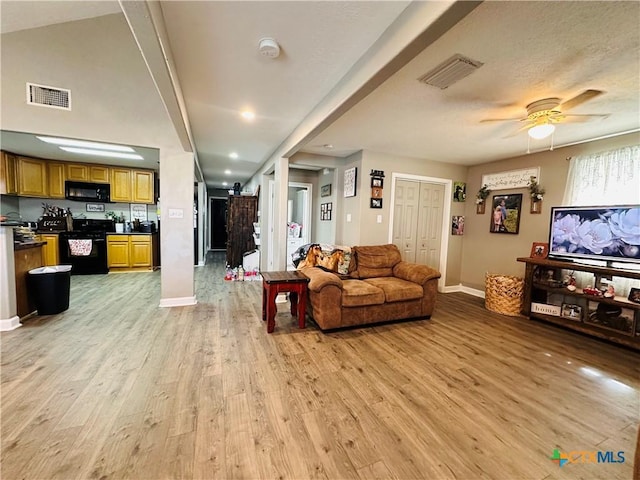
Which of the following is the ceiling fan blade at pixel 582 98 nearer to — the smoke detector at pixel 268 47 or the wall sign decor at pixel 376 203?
the wall sign decor at pixel 376 203

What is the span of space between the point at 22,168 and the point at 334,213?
5745 mm

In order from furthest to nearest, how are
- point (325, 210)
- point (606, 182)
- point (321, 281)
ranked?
point (325, 210), point (606, 182), point (321, 281)

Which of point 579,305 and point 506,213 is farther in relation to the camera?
point 506,213

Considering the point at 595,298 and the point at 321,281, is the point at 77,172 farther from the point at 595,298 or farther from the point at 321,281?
the point at 595,298

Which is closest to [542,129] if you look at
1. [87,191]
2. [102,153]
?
[102,153]

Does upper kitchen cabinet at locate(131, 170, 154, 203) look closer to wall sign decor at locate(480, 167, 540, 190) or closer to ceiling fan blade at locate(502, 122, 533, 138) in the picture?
ceiling fan blade at locate(502, 122, 533, 138)

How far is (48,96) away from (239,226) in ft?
12.2

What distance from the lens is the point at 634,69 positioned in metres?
1.86

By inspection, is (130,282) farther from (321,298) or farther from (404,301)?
(404,301)

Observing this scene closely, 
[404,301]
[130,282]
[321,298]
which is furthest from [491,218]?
[130,282]

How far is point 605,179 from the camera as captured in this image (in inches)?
127

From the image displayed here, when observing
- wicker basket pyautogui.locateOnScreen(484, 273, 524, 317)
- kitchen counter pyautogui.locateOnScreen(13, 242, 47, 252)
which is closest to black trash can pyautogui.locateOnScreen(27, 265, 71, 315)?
kitchen counter pyautogui.locateOnScreen(13, 242, 47, 252)

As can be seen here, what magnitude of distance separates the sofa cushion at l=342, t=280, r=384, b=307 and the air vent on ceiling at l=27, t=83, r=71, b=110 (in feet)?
13.0

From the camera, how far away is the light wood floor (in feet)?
4.36
